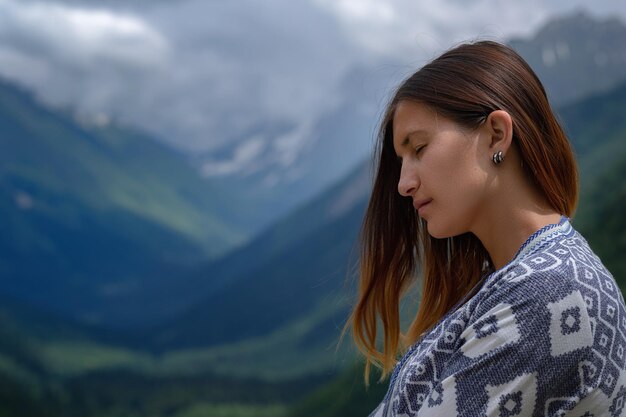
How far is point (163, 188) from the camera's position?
7793 mm

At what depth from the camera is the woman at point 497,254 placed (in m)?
0.65

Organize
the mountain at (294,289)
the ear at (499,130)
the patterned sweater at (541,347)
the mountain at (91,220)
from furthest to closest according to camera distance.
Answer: the mountain at (91,220)
the mountain at (294,289)
the ear at (499,130)
the patterned sweater at (541,347)

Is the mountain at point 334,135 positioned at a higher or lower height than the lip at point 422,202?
higher

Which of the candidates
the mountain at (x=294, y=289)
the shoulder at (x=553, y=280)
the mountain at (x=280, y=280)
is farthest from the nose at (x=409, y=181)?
the mountain at (x=280, y=280)

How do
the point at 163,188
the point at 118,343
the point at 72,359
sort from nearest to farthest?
the point at 72,359
the point at 118,343
the point at 163,188

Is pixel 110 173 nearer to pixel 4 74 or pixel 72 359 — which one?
pixel 4 74

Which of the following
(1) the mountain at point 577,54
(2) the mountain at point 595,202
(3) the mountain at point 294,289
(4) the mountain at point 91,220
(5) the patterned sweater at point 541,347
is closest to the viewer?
(5) the patterned sweater at point 541,347

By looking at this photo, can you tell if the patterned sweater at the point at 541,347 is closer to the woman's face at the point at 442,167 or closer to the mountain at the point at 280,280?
the woman's face at the point at 442,167

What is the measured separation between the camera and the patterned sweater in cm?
65

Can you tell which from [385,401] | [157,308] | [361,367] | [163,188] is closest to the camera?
[385,401]

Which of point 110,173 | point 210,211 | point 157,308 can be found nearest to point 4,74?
point 110,173

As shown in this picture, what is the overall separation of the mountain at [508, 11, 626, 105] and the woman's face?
14.2 feet

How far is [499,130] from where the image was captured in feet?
2.52

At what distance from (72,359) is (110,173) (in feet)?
7.32
